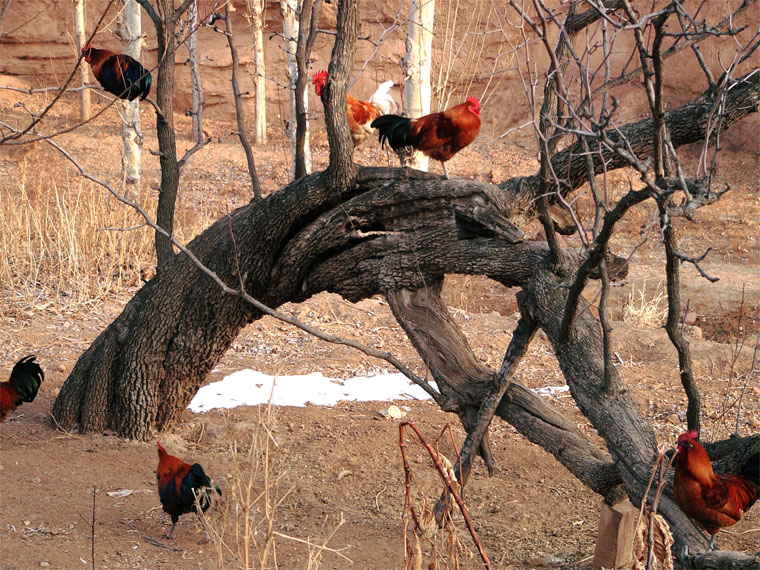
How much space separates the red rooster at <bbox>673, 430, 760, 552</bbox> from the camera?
294 centimetres

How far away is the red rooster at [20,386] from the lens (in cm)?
448

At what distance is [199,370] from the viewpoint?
4.66 metres

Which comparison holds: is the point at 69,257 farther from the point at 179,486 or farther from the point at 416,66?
the point at 179,486

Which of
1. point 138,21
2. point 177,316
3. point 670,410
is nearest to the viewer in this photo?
point 177,316

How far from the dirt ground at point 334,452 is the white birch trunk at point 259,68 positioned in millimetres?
7930

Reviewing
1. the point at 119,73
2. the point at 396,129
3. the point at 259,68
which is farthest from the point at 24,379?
the point at 259,68

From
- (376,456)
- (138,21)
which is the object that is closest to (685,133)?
(376,456)

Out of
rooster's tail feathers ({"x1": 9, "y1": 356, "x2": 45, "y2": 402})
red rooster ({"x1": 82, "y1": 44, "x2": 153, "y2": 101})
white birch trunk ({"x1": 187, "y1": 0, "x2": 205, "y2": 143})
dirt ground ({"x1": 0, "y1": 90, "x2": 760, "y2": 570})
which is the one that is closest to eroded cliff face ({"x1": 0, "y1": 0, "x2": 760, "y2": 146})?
white birch trunk ({"x1": 187, "y1": 0, "x2": 205, "y2": 143})

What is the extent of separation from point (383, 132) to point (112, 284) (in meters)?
4.28

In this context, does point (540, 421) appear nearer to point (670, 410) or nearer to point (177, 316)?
point (177, 316)

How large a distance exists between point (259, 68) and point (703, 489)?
14557 millimetres

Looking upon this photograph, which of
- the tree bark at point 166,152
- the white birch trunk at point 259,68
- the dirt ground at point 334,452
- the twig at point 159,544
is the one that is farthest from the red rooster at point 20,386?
the white birch trunk at point 259,68

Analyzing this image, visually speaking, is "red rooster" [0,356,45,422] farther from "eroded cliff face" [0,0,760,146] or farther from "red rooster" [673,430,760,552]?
"eroded cliff face" [0,0,760,146]

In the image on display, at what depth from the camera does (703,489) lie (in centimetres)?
296
